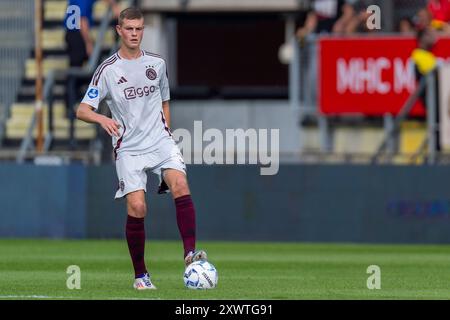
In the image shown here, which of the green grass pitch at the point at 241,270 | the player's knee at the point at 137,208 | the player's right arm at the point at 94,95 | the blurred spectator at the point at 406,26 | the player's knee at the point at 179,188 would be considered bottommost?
the green grass pitch at the point at 241,270

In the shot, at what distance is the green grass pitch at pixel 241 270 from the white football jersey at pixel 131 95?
1198mm

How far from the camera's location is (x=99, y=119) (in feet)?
42.0

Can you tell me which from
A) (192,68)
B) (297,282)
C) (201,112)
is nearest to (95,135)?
(201,112)

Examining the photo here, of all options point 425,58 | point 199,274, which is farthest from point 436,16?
point 199,274

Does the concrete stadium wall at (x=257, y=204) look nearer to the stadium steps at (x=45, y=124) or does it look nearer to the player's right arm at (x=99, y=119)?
the stadium steps at (x=45, y=124)

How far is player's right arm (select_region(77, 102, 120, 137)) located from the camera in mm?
12703

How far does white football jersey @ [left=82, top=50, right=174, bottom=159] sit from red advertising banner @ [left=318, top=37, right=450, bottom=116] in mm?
11461

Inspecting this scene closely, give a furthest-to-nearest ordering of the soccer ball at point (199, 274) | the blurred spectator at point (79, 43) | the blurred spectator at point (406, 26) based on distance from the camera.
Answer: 1. the blurred spectator at point (406, 26)
2. the blurred spectator at point (79, 43)
3. the soccer ball at point (199, 274)

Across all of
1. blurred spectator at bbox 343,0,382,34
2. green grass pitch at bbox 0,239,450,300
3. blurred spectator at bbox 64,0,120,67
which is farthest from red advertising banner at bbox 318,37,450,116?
blurred spectator at bbox 64,0,120,67

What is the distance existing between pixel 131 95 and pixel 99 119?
0.42 m

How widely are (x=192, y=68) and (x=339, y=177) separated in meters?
9.07

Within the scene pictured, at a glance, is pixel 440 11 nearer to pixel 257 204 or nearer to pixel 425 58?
pixel 425 58

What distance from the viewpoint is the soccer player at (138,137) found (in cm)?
1300

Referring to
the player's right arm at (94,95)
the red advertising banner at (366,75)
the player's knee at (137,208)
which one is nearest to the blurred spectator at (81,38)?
the red advertising banner at (366,75)
